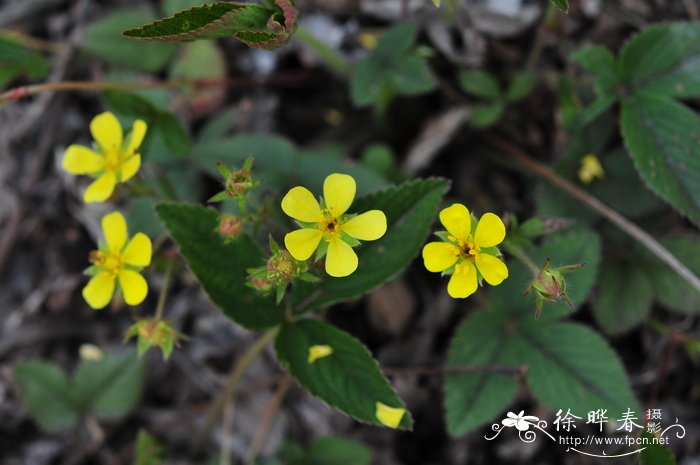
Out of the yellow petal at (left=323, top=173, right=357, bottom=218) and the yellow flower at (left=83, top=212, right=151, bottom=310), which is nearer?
the yellow petal at (left=323, top=173, right=357, bottom=218)

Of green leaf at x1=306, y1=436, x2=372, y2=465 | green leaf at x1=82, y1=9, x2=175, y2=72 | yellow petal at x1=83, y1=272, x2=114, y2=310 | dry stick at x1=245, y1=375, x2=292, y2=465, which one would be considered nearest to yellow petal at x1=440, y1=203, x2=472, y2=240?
yellow petal at x1=83, y1=272, x2=114, y2=310

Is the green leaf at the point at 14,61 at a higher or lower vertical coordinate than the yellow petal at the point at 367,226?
lower

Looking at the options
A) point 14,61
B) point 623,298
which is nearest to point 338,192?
point 623,298

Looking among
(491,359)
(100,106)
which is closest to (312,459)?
(491,359)

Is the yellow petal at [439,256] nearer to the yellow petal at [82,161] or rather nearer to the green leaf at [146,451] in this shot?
the yellow petal at [82,161]

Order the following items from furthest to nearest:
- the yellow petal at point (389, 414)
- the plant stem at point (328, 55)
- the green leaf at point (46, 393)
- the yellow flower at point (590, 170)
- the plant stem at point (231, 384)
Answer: the green leaf at point (46, 393)
the yellow flower at point (590, 170)
the plant stem at point (328, 55)
the plant stem at point (231, 384)
the yellow petal at point (389, 414)

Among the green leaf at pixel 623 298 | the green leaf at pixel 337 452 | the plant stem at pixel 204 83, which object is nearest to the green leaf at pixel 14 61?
the plant stem at pixel 204 83

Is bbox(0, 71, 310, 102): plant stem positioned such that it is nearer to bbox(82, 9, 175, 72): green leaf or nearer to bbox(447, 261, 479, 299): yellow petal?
bbox(82, 9, 175, 72): green leaf

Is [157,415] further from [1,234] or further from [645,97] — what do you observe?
[645,97]
